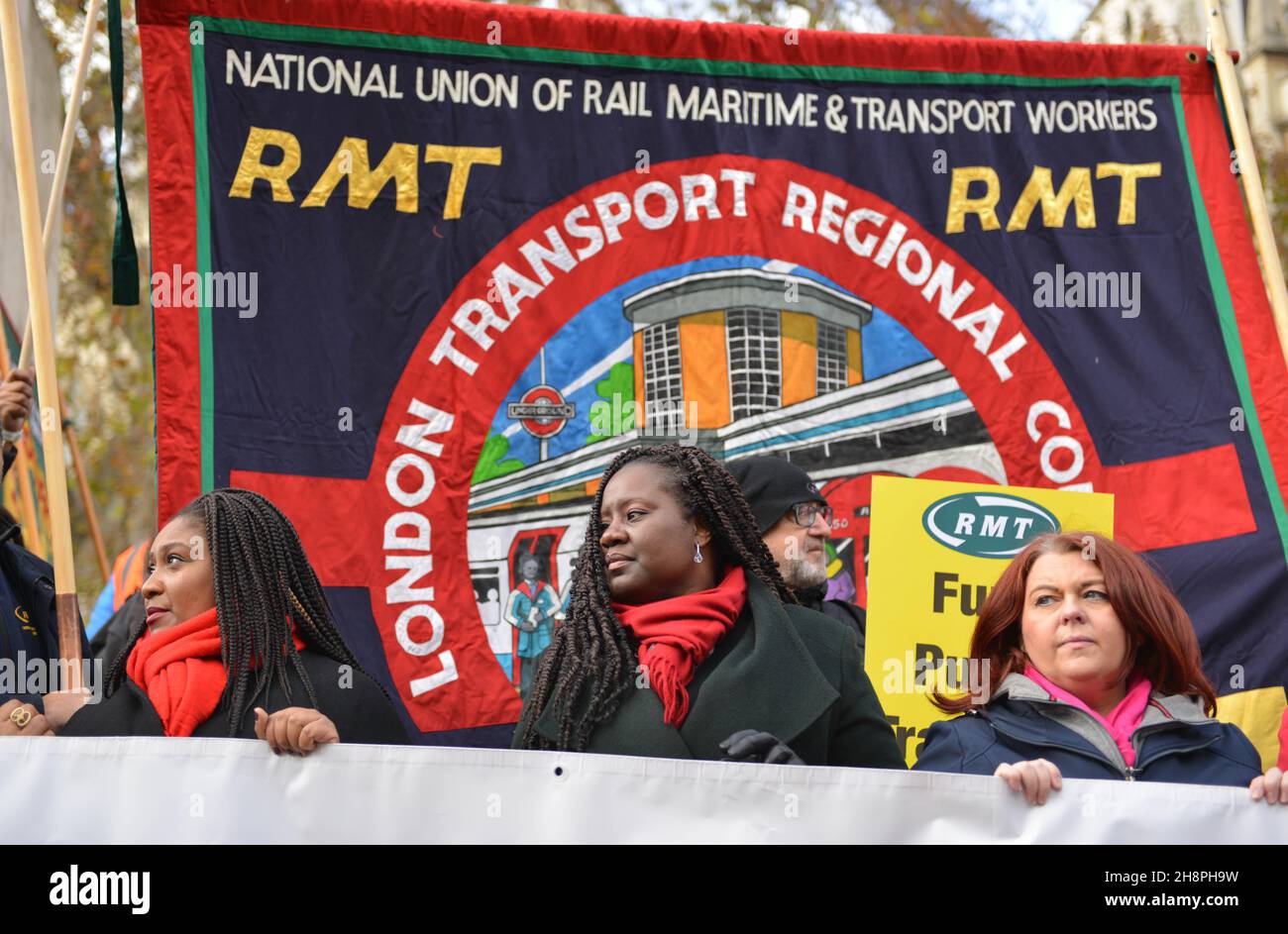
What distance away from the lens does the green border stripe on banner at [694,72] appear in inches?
188

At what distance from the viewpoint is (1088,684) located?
325 centimetres

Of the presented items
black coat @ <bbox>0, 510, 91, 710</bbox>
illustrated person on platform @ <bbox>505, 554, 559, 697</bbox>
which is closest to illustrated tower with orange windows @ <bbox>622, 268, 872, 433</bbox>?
illustrated person on platform @ <bbox>505, 554, 559, 697</bbox>

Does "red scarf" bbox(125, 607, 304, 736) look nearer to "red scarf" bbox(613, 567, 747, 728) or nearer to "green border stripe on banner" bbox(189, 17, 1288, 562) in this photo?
"red scarf" bbox(613, 567, 747, 728)

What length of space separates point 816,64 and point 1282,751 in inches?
118

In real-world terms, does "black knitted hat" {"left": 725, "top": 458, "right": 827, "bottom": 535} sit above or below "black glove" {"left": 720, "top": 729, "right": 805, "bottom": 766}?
above

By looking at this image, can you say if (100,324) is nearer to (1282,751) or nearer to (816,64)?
(816,64)

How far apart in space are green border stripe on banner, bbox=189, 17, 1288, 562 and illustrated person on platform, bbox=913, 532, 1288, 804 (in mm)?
2160

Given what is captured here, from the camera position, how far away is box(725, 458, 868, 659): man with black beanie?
4488 millimetres

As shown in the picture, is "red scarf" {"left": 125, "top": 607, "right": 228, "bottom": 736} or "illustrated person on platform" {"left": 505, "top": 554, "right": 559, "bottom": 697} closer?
"red scarf" {"left": 125, "top": 607, "right": 228, "bottom": 736}

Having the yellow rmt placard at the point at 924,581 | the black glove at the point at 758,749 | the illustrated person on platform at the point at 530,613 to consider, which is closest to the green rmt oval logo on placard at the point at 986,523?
the yellow rmt placard at the point at 924,581

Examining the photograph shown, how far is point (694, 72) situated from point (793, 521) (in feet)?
5.51

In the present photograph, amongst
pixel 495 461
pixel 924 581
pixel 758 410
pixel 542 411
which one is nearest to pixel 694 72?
pixel 758 410

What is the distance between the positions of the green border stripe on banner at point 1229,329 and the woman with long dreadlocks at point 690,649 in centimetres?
231

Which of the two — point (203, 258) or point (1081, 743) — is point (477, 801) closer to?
point (1081, 743)
